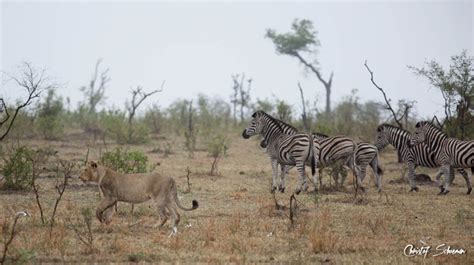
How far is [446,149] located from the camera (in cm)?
1589

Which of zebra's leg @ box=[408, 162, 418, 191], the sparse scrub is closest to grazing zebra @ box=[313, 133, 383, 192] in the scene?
zebra's leg @ box=[408, 162, 418, 191]

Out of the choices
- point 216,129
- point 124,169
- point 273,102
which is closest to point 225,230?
point 124,169

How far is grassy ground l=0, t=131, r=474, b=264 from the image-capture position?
8.62 metres

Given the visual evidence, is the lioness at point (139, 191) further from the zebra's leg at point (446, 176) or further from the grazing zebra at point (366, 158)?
the zebra's leg at point (446, 176)

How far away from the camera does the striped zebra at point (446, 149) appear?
15.4 m

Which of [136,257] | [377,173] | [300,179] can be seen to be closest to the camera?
[136,257]

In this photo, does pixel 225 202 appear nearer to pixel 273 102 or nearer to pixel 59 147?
pixel 59 147

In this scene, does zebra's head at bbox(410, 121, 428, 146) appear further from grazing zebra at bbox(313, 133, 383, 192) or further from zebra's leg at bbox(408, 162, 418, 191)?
grazing zebra at bbox(313, 133, 383, 192)
